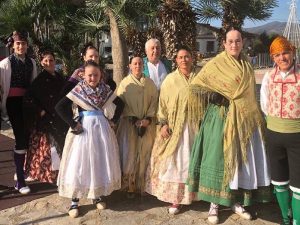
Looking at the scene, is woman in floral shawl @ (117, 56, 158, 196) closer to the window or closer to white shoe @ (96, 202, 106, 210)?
white shoe @ (96, 202, 106, 210)

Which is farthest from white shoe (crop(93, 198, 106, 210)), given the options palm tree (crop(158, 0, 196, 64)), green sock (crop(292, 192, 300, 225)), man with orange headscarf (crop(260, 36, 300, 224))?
palm tree (crop(158, 0, 196, 64))

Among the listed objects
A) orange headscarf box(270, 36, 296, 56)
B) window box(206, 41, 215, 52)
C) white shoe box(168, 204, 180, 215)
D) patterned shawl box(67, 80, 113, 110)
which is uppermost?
window box(206, 41, 215, 52)

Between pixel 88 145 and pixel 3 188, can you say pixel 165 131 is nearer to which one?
pixel 88 145

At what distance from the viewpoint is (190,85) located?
368cm

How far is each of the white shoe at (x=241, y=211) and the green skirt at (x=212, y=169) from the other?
0.08 meters

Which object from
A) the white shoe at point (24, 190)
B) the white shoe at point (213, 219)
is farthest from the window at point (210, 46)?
the white shoe at point (213, 219)

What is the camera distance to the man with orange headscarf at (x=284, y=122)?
321 cm

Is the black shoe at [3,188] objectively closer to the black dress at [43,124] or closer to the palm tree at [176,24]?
the black dress at [43,124]

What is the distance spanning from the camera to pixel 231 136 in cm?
348

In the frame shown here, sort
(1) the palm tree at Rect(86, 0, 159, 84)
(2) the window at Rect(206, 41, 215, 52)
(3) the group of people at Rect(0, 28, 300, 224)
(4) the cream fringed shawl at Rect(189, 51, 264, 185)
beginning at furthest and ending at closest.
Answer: (2) the window at Rect(206, 41, 215, 52), (1) the palm tree at Rect(86, 0, 159, 84), (4) the cream fringed shawl at Rect(189, 51, 264, 185), (3) the group of people at Rect(0, 28, 300, 224)

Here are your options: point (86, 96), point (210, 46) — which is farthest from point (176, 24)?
point (210, 46)

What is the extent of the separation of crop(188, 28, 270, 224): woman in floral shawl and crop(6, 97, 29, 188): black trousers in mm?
2009

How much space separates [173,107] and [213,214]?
1.05 metres

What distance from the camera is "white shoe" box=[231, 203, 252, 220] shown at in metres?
3.66
